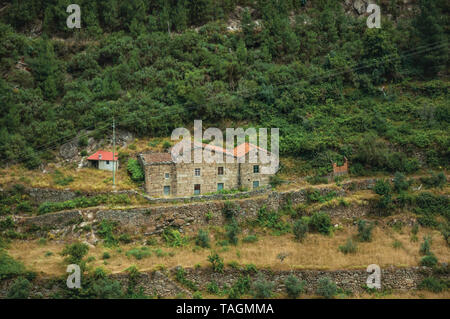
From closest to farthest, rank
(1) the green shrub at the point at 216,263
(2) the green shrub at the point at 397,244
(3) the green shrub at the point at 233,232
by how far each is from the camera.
→ (1) the green shrub at the point at 216,263, (2) the green shrub at the point at 397,244, (3) the green shrub at the point at 233,232

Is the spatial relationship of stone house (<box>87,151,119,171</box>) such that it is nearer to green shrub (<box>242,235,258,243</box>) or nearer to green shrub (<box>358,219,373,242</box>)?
green shrub (<box>242,235,258,243</box>)

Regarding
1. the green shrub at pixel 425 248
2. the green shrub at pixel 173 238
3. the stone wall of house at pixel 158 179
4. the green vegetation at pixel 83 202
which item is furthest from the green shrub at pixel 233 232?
the green shrub at pixel 425 248

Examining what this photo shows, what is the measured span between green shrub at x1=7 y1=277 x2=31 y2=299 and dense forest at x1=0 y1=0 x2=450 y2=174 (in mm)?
14027

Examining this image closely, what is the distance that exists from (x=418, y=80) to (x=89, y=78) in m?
32.7

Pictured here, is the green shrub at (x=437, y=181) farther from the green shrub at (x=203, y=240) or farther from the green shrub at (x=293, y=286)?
the green shrub at (x=203, y=240)

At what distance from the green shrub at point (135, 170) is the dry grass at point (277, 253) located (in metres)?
6.54

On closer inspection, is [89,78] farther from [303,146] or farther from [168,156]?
[303,146]

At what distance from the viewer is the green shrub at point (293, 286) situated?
98.3 ft

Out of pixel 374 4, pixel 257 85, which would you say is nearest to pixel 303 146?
pixel 257 85

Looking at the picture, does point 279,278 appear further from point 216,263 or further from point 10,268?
point 10,268

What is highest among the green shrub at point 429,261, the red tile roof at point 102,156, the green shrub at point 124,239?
the red tile roof at point 102,156

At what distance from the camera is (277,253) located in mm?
33000

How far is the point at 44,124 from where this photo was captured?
42312 mm

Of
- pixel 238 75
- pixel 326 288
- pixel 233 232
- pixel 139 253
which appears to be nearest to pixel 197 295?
pixel 139 253
